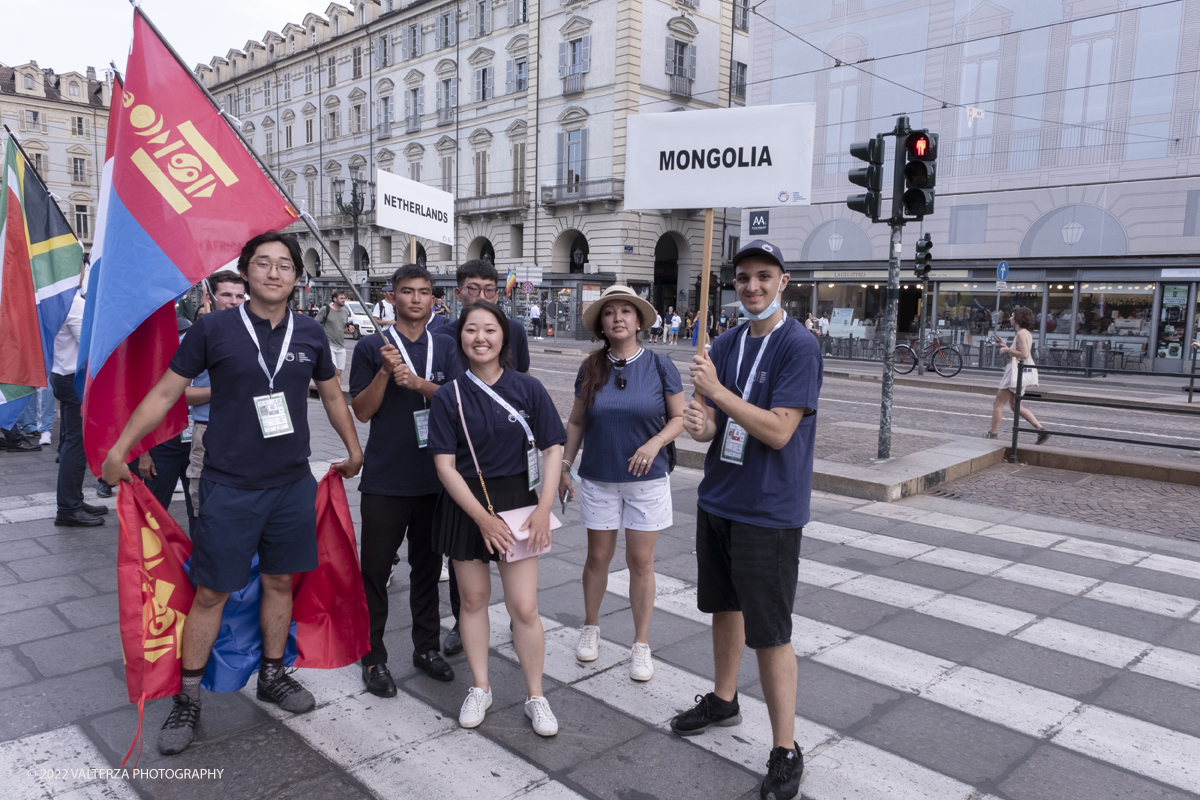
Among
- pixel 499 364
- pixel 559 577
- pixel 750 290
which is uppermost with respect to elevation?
pixel 750 290

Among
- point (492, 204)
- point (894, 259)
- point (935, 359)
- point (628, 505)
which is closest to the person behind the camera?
→ point (628, 505)

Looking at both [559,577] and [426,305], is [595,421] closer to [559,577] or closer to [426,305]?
[426,305]

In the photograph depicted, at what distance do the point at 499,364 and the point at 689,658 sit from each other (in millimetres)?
1746

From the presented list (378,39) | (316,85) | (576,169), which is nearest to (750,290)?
(576,169)

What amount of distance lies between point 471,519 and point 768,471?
3.83 feet

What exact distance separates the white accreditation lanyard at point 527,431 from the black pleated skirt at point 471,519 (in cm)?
3

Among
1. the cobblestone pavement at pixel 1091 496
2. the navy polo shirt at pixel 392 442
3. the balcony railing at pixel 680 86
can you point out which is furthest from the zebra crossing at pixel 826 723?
the balcony railing at pixel 680 86

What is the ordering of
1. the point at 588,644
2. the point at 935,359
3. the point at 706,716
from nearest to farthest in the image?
the point at 706,716
the point at 588,644
the point at 935,359

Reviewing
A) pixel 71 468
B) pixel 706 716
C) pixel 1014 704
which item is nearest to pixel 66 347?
pixel 71 468

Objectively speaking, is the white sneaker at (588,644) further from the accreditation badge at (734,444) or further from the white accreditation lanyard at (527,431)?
the accreditation badge at (734,444)

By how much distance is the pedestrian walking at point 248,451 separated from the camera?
3033 mm

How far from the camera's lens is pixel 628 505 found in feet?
12.1

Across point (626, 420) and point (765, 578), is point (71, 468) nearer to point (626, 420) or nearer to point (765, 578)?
point (626, 420)

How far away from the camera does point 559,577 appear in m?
5.05
